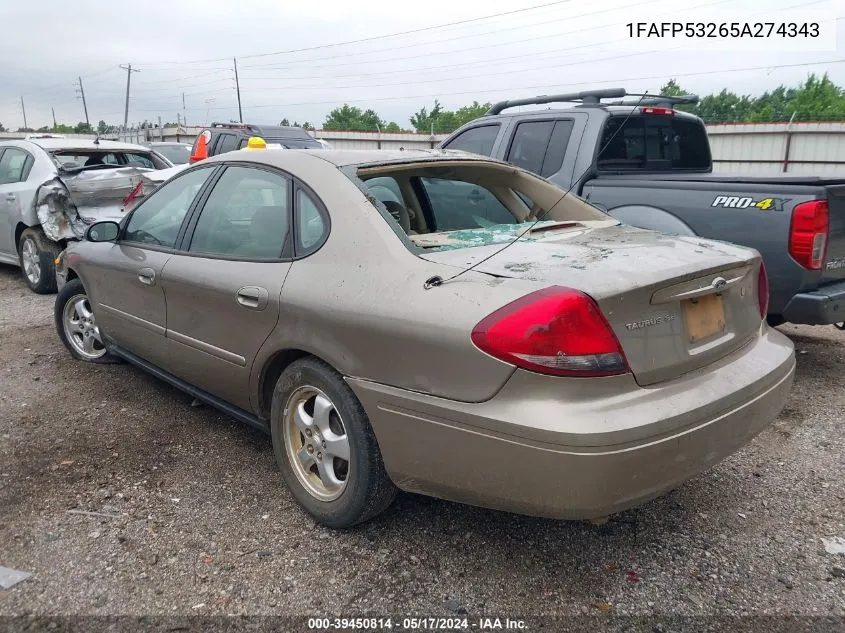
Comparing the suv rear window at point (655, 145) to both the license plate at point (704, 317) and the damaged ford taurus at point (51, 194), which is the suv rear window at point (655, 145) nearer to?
the license plate at point (704, 317)

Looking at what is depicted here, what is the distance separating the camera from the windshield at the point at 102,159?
7.45m

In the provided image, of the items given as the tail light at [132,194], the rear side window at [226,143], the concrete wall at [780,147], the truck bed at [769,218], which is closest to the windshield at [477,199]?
the truck bed at [769,218]

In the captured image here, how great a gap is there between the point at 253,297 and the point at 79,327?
8.19 ft

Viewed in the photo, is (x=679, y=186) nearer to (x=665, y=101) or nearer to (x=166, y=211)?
(x=665, y=101)

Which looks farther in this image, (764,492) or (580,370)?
(764,492)

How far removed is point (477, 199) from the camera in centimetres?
364

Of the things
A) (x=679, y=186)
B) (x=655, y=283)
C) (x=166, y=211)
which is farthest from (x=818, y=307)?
(x=166, y=211)

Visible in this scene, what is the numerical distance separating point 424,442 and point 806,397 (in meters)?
3.14

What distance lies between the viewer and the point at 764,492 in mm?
3129

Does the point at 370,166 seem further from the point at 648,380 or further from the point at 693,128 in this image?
the point at 693,128

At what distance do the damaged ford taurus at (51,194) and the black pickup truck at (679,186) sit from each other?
3774 millimetres

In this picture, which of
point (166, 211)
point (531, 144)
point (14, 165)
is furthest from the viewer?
point (14, 165)

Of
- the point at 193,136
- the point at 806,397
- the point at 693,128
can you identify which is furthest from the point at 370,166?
the point at 193,136

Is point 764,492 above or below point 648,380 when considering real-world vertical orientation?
below
